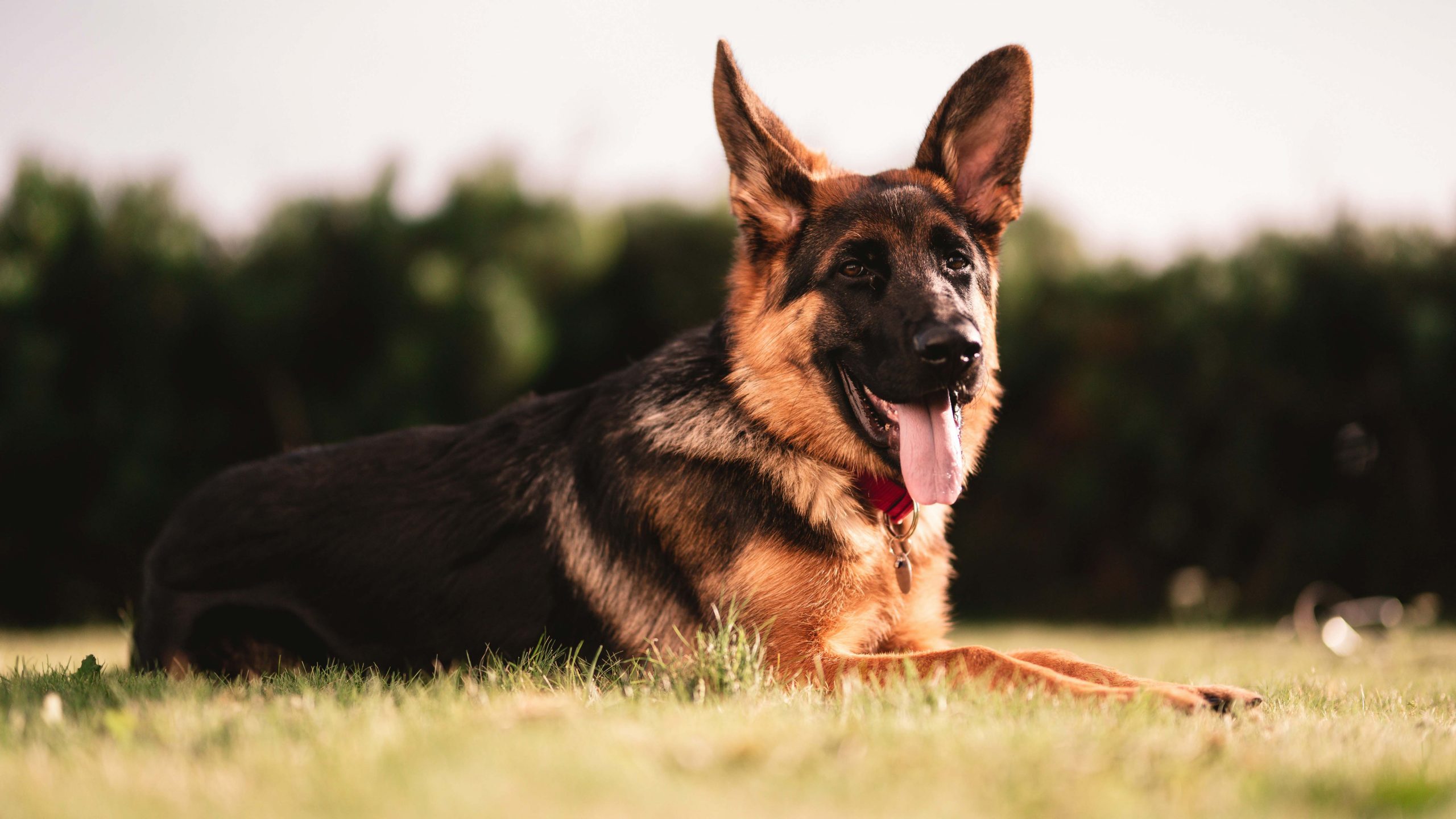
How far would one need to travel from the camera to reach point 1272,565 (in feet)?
39.0

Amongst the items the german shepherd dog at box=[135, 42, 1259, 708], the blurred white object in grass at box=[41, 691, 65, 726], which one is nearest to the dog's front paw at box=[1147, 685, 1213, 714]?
the german shepherd dog at box=[135, 42, 1259, 708]

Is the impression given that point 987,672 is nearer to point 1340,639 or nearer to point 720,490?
point 720,490

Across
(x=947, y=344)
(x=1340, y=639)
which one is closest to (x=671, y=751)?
(x=947, y=344)

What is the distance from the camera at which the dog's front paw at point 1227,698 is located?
335 centimetres

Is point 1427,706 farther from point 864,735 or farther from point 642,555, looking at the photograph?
point 642,555

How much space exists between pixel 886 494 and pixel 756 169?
1647mm

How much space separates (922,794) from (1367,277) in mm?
12812

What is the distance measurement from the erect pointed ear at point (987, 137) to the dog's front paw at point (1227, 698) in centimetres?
244

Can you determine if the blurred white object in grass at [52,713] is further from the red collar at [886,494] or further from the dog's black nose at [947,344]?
the dog's black nose at [947,344]

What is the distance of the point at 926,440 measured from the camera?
4.06m

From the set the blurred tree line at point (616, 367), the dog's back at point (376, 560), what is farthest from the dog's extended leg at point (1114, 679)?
the blurred tree line at point (616, 367)

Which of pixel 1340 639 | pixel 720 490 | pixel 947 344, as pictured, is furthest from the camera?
pixel 1340 639

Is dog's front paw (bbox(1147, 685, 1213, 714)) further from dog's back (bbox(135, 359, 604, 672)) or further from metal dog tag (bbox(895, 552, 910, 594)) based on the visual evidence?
dog's back (bbox(135, 359, 604, 672))

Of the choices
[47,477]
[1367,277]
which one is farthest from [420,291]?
[1367,277]
